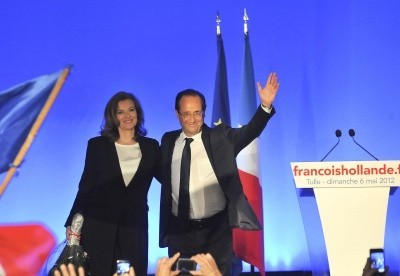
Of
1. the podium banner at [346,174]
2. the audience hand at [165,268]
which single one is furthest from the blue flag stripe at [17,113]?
the podium banner at [346,174]

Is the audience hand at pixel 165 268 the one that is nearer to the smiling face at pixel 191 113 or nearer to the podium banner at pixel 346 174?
the smiling face at pixel 191 113

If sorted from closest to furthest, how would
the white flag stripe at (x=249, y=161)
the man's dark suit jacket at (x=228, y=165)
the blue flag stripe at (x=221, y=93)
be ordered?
the man's dark suit jacket at (x=228, y=165)
the white flag stripe at (x=249, y=161)
the blue flag stripe at (x=221, y=93)

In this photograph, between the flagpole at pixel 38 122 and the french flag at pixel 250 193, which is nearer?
the flagpole at pixel 38 122

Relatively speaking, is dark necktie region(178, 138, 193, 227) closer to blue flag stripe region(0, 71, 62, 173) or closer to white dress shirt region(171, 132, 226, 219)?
white dress shirt region(171, 132, 226, 219)

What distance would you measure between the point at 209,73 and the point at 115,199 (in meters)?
2.35

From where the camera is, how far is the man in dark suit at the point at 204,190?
3.34m

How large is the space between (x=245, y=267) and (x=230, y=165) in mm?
2243

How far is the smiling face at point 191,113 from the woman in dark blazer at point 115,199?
23 centimetres

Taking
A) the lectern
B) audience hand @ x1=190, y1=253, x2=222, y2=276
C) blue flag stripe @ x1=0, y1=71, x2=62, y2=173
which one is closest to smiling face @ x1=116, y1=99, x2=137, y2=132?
the lectern

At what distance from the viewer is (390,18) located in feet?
18.2

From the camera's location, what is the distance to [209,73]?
5.58 metres

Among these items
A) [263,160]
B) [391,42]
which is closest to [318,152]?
[263,160]

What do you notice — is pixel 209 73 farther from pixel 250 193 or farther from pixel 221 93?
pixel 250 193

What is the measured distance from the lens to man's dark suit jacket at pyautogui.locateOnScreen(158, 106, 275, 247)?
3.27 meters
